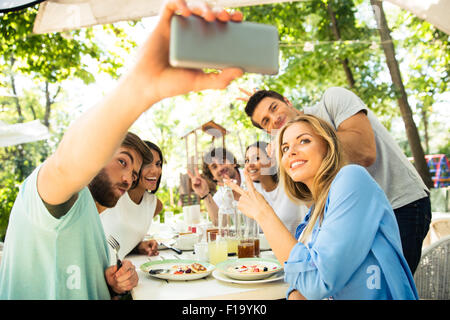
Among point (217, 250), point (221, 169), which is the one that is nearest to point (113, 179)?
point (217, 250)

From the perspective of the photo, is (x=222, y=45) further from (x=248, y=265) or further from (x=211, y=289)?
(x=248, y=265)

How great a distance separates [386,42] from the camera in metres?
4.99

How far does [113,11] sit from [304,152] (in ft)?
4.73

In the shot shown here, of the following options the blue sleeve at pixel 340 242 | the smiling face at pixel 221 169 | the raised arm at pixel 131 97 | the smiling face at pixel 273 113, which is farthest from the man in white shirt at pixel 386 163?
the smiling face at pixel 221 169

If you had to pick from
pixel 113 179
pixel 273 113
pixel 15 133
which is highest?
pixel 15 133

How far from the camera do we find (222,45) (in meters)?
0.53

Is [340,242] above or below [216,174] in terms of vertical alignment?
below

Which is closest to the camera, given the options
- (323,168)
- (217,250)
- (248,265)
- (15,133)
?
(323,168)

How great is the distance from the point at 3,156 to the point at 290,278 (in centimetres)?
1293

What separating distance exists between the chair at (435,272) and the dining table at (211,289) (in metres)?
1.28

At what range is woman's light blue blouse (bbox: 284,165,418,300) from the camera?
109cm

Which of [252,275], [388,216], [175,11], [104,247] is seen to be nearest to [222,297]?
[252,275]

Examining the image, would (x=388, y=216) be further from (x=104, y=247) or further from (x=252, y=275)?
(x=104, y=247)
